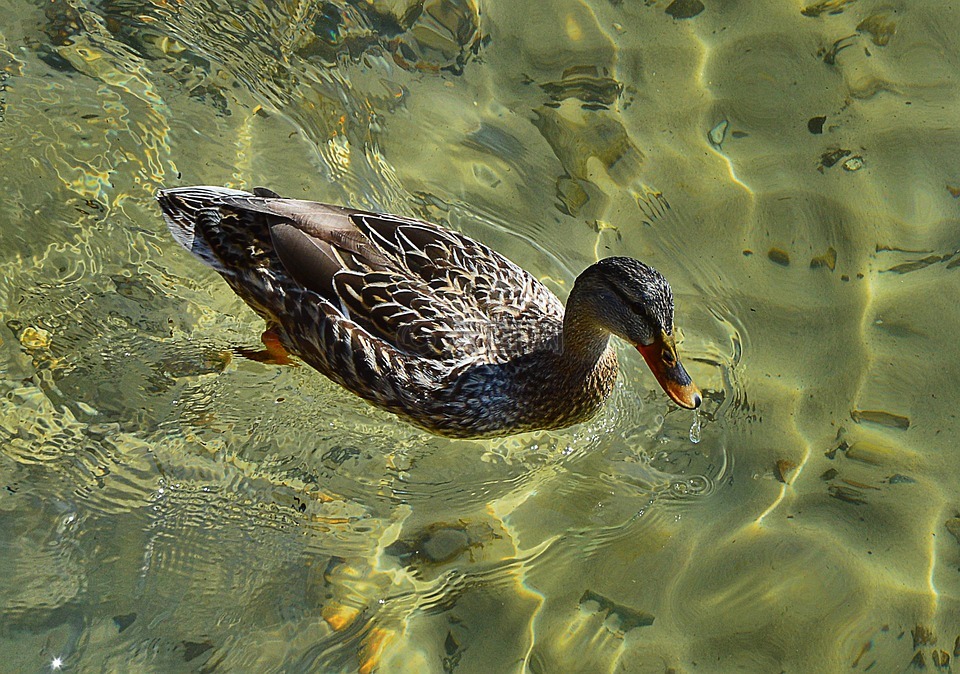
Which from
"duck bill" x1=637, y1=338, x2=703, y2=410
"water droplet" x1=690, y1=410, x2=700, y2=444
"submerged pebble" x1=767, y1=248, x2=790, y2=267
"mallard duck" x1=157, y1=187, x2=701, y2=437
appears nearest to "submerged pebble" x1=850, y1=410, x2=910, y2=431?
"water droplet" x1=690, y1=410, x2=700, y2=444

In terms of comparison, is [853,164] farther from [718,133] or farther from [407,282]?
[407,282]

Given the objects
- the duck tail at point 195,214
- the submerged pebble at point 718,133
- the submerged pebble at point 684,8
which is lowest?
the submerged pebble at point 718,133

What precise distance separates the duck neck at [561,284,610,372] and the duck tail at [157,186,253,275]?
5.74ft

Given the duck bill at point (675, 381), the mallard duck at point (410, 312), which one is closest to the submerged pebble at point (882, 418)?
the duck bill at point (675, 381)

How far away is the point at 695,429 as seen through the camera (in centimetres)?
505

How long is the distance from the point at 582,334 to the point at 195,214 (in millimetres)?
2058

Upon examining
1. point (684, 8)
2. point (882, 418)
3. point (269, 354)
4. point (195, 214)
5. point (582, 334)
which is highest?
point (684, 8)

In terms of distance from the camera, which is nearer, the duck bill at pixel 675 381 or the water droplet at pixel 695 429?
the duck bill at pixel 675 381

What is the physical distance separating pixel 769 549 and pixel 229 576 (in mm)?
2576

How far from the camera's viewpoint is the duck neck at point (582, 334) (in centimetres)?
454

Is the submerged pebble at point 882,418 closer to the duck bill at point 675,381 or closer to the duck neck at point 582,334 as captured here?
the duck bill at point 675,381

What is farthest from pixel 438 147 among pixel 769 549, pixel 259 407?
pixel 769 549

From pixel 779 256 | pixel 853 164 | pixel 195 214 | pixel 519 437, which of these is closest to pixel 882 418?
pixel 779 256

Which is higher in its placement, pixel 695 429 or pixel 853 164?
pixel 853 164
